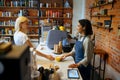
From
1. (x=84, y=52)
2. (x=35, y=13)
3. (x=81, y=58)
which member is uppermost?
(x=35, y=13)

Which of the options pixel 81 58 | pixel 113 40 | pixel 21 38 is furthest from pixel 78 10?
pixel 21 38

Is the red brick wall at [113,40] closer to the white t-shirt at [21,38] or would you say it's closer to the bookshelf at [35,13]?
the white t-shirt at [21,38]

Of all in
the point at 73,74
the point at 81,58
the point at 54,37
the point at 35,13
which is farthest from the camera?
the point at 35,13

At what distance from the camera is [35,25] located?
686cm

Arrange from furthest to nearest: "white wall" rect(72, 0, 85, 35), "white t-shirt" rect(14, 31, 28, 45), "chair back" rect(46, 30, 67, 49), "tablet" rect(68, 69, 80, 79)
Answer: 1. "white wall" rect(72, 0, 85, 35)
2. "chair back" rect(46, 30, 67, 49)
3. "white t-shirt" rect(14, 31, 28, 45)
4. "tablet" rect(68, 69, 80, 79)

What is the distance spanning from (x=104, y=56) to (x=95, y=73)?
676mm

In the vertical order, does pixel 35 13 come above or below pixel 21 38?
above

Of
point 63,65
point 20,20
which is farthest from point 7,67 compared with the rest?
point 20,20

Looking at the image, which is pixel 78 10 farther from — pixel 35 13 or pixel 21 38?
pixel 21 38

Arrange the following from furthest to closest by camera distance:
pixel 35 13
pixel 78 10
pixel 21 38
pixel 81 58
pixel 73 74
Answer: pixel 35 13 → pixel 78 10 → pixel 81 58 → pixel 21 38 → pixel 73 74

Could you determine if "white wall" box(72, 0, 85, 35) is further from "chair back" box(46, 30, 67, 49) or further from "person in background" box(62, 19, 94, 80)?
"person in background" box(62, 19, 94, 80)

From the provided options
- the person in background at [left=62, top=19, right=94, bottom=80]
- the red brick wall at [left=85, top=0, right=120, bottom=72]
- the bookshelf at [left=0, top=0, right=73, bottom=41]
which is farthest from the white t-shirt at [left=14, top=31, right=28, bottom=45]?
the bookshelf at [left=0, top=0, right=73, bottom=41]

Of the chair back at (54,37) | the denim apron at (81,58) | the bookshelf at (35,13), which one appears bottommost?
the denim apron at (81,58)

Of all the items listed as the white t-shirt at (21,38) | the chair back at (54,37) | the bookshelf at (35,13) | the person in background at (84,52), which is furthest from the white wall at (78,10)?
the white t-shirt at (21,38)
